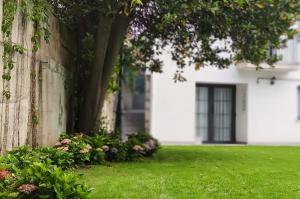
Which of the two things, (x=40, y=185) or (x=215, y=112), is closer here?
(x=40, y=185)

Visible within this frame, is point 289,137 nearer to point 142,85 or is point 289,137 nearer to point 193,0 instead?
point 142,85

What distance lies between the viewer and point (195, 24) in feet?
34.4

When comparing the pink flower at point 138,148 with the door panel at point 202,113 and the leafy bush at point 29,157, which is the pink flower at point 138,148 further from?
the door panel at point 202,113

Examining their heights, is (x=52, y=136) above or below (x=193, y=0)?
below

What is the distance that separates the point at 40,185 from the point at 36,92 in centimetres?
332

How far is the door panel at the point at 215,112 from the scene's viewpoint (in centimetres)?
2275

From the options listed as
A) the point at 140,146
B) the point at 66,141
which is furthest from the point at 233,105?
the point at 66,141

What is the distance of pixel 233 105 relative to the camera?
2311cm

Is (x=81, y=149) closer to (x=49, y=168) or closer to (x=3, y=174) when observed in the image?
(x=49, y=168)

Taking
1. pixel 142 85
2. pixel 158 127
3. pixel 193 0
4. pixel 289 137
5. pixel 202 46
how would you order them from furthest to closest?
pixel 142 85 < pixel 289 137 < pixel 158 127 < pixel 202 46 < pixel 193 0

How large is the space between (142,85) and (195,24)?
21.0 meters

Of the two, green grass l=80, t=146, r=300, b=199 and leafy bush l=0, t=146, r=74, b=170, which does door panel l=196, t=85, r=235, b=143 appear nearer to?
green grass l=80, t=146, r=300, b=199

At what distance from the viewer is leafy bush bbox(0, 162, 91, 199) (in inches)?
195

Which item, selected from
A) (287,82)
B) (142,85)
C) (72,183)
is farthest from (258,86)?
(72,183)
